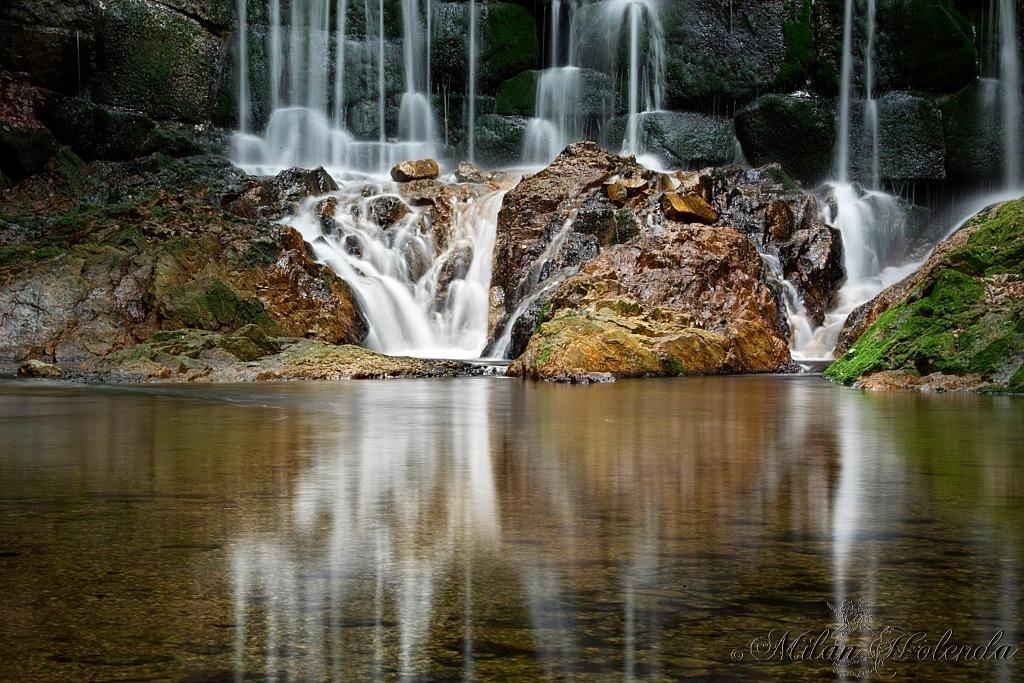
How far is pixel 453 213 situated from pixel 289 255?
519 centimetres

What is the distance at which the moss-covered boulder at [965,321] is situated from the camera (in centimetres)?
1056

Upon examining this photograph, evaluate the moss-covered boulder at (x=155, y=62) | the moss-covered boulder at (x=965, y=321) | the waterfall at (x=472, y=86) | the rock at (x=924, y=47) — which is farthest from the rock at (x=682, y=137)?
the moss-covered boulder at (x=965, y=321)

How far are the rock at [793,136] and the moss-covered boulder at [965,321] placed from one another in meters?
18.0

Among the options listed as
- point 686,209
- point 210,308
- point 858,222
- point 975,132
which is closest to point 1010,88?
point 975,132

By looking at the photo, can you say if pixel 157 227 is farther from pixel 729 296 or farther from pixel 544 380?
pixel 729 296

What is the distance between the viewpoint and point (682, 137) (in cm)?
3055

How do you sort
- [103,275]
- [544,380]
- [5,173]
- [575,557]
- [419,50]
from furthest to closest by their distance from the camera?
[419,50] < [5,173] < [103,275] < [544,380] < [575,557]

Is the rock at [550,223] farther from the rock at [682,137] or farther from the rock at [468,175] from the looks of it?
the rock at [682,137]

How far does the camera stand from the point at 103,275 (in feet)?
52.9

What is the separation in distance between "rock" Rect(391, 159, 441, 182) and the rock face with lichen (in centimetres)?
608

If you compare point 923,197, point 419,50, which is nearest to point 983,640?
point 923,197

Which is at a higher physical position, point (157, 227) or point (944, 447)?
point (157, 227)

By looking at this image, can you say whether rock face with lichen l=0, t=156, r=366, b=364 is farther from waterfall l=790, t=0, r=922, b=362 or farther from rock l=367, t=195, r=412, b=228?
waterfall l=790, t=0, r=922, b=362

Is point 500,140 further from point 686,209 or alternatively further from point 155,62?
point 686,209
